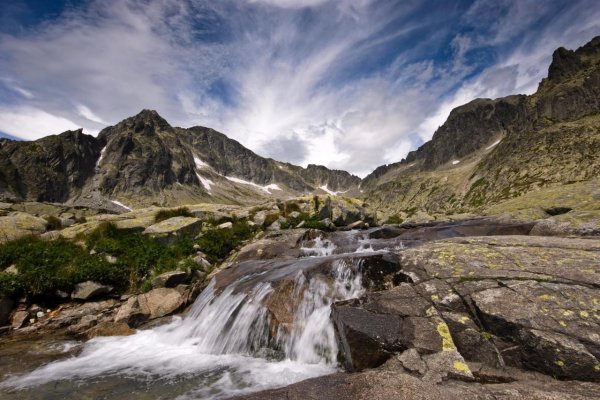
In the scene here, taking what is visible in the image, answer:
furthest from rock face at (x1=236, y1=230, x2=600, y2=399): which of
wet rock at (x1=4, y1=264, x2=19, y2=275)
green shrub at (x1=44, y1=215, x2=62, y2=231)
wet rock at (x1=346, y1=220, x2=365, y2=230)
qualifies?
green shrub at (x1=44, y1=215, x2=62, y2=231)

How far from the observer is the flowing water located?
9.06 meters

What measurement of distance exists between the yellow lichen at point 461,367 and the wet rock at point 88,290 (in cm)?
1821

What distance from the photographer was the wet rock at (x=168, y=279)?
1817 centimetres

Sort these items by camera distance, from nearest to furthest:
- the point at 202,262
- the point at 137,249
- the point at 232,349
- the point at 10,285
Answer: the point at 232,349 → the point at 10,285 → the point at 202,262 → the point at 137,249

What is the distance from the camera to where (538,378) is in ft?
19.7

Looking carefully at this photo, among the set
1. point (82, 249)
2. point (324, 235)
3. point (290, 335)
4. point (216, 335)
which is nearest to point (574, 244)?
point (290, 335)

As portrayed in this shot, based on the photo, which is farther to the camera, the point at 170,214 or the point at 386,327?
the point at 170,214

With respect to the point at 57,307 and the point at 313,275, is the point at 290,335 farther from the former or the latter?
the point at 57,307

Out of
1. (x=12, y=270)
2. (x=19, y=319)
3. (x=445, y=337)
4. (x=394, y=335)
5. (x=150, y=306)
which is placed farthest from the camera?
(x=12, y=270)

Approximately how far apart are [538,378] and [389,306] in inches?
129

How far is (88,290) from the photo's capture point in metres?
17.4

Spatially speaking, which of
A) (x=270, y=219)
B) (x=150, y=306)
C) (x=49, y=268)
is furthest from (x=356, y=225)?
(x=49, y=268)

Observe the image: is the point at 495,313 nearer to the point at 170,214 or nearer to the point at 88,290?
the point at 88,290

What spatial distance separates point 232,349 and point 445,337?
742cm
